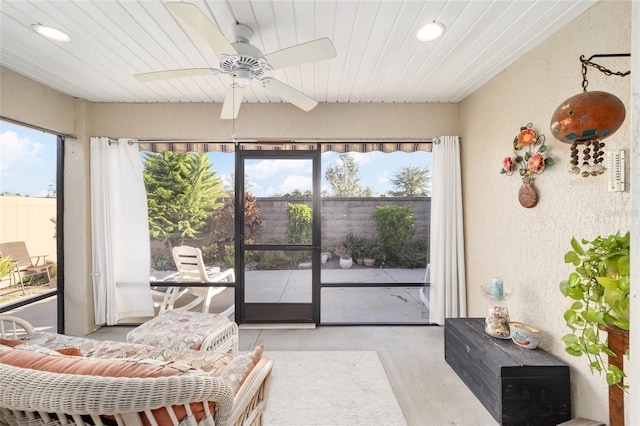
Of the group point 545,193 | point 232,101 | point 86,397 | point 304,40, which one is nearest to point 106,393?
point 86,397

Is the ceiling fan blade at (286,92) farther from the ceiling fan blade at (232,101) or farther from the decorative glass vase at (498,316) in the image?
the decorative glass vase at (498,316)

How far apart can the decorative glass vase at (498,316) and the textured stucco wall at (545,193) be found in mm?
138

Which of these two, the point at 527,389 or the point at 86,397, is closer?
the point at 86,397

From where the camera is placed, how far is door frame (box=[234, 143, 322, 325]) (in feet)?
10.7

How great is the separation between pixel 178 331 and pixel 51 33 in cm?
220

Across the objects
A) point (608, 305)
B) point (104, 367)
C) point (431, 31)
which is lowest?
point (104, 367)

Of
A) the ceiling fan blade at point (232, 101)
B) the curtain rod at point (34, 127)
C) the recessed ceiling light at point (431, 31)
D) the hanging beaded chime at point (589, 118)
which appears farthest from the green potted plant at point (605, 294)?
the curtain rod at point (34, 127)

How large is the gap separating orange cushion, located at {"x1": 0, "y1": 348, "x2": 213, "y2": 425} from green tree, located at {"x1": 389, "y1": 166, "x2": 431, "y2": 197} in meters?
2.83

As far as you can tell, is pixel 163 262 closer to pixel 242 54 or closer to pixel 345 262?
pixel 345 262

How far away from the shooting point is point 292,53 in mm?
1529

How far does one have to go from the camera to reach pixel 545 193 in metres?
1.99

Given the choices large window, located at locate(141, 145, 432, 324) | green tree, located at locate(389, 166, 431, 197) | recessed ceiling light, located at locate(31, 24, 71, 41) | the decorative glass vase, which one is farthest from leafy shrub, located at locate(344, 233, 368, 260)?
recessed ceiling light, located at locate(31, 24, 71, 41)

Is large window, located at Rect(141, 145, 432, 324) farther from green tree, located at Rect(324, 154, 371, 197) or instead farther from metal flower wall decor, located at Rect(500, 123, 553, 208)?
metal flower wall decor, located at Rect(500, 123, 553, 208)

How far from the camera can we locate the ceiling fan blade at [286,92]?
1.83 metres
